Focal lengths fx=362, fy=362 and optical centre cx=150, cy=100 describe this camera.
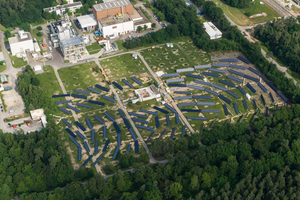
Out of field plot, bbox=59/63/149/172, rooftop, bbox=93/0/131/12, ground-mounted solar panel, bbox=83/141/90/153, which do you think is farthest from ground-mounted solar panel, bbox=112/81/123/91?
rooftop, bbox=93/0/131/12

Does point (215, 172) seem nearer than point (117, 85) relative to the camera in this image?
Yes

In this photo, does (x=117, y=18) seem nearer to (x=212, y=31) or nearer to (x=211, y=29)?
(x=211, y=29)

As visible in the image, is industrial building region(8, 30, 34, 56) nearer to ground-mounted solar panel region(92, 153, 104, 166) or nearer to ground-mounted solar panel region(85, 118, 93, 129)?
ground-mounted solar panel region(85, 118, 93, 129)

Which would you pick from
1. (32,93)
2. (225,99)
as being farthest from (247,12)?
(32,93)

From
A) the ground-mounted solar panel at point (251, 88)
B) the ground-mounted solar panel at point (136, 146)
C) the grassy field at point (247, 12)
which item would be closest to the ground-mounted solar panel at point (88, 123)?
the ground-mounted solar panel at point (136, 146)

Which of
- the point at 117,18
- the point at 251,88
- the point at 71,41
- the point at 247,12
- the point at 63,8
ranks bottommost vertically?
the point at 251,88

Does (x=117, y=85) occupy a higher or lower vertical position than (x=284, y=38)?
lower

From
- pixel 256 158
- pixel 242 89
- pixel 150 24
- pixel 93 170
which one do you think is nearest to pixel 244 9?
pixel 150 24

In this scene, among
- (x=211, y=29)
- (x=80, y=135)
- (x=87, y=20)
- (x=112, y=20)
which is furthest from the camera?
(x=87, y=20)
